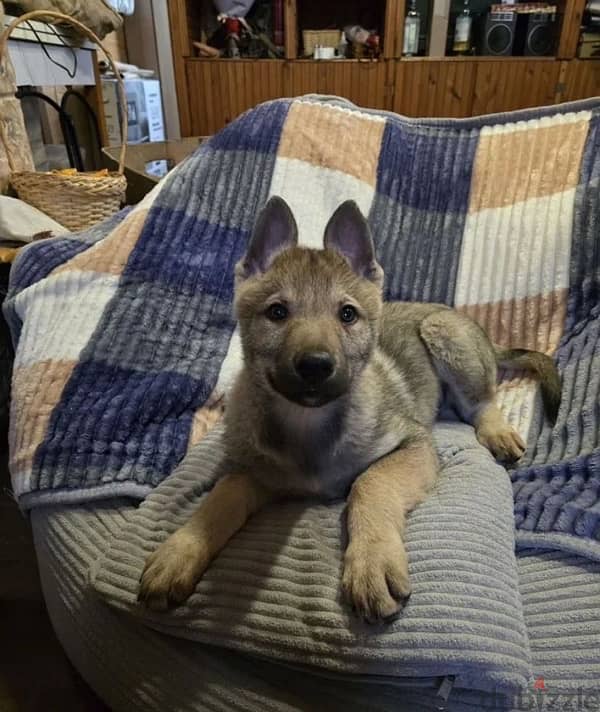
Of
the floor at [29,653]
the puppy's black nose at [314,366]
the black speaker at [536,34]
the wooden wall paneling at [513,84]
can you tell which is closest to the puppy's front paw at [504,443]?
the puppy's black nose at [314,366]

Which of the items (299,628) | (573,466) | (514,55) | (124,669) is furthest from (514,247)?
(514,55)

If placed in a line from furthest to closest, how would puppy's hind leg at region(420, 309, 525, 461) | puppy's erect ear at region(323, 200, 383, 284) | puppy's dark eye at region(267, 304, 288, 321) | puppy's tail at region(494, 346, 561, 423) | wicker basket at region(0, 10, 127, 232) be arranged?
wicker basket at region(0, 10, 127, 232) < puppy's hind leg at region(420, 309, 525, 461) < puppy's tail at region(494, 346, 561, 423) < puppy's erect ear at region(323, 200, 383, 284) < puppy's dark eye at region(267, 304, 288, 321)

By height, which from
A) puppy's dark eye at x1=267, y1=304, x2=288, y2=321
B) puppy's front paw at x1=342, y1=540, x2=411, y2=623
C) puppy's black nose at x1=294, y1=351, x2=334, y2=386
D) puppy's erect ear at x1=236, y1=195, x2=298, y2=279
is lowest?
puppy's front paw at x1=342, y1=540, x2=411, y2=623

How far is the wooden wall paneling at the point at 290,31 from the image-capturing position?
195 inches

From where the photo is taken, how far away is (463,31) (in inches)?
203

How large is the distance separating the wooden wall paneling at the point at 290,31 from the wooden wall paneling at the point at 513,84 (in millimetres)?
1731

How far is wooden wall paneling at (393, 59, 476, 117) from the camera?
510 centimetres

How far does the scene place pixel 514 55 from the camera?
516 cm

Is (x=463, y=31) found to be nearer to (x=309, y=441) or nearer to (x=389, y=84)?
(x=389, y=84)

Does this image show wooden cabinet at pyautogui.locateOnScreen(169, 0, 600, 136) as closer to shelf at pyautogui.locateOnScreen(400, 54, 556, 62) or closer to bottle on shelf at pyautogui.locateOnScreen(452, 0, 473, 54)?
shelf at pyautogui.locateOnScreen(400, 54, 556, 62)

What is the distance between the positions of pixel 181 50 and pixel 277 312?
4885 mm

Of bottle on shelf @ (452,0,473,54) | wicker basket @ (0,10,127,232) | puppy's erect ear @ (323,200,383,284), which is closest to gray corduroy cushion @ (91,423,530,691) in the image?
puppy's erect ear @ (323,200,383,284)

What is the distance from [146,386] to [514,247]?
160 centimetres

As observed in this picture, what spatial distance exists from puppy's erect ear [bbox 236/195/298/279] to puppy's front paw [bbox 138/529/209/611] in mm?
791
